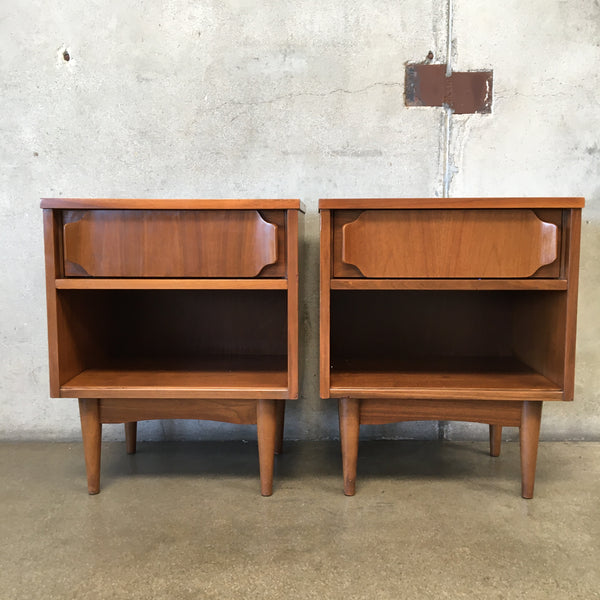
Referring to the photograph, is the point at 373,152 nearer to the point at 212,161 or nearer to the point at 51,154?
the point at 212,161

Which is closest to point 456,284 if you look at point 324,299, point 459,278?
point 459,278

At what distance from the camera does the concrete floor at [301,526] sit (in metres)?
1.03

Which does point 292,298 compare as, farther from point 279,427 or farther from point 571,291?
point 571,291

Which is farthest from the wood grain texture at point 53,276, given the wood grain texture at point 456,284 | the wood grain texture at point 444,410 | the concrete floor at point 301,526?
the wood grain texture at point 444,410

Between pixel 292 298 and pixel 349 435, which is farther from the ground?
pixel 292 298

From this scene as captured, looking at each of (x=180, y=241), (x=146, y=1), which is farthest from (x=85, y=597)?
(x=146, y=1)

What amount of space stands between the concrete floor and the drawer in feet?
2.06

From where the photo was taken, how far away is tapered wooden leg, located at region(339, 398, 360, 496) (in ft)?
4.54

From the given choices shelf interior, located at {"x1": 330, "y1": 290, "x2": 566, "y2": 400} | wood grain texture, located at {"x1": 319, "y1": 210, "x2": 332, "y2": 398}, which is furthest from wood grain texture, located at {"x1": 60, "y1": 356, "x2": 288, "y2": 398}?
shelf interior, located at {"x1": 330, "y1": 290, "x2": 566, "y2": 400}

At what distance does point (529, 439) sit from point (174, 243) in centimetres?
109

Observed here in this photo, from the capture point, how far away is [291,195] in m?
1.77

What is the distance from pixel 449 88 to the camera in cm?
172

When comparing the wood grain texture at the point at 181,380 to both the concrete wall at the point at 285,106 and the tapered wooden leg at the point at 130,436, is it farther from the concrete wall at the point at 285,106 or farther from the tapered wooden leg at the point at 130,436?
the concrete wall at the point at 285,106

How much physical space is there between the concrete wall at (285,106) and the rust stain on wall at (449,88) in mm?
30
